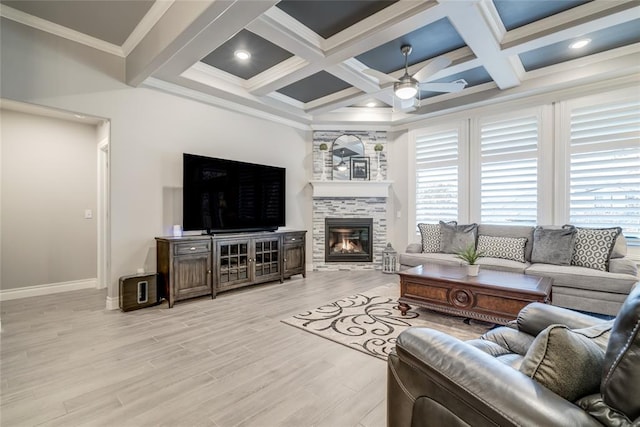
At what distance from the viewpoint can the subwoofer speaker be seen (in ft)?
11.4

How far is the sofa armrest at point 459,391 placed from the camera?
2.80ft

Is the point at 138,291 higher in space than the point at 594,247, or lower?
lower

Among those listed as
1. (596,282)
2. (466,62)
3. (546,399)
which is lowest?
(596,282)

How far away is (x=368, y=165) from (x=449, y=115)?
5.55 ft

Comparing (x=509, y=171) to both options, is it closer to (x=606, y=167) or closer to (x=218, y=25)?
(x=606, y=167)

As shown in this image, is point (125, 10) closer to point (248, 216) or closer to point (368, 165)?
point (248, 216)

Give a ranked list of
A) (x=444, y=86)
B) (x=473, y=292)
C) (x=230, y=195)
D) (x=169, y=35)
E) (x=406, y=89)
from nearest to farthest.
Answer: (x=169, y=35), (x=473, y=292), (x=406, y=89), (x=444, y=86), (x=230, y=195)

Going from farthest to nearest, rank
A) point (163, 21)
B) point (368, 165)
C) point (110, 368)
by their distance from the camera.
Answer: point (368, 165) < point (163, 21) < point (110, 368)

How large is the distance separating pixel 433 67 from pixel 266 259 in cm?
344

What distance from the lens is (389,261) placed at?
571 cm

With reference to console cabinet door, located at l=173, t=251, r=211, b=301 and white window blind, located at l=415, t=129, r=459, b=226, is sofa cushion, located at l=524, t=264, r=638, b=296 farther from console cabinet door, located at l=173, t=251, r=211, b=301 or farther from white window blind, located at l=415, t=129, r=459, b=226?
console cabinet door, located at l=173, t=251, r=211, b=301

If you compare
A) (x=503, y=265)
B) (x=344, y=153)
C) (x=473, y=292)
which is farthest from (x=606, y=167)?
(x=344, y=153)

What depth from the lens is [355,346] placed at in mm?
2656

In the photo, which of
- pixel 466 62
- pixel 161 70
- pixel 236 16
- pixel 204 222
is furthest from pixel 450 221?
pixel 161 70
